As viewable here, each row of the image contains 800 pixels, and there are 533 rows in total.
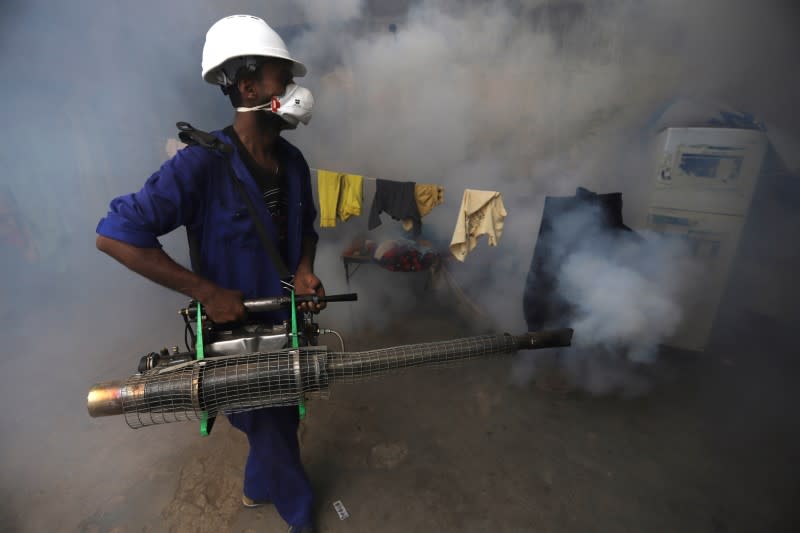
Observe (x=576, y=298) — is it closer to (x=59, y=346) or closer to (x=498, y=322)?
(x=498, y=322)

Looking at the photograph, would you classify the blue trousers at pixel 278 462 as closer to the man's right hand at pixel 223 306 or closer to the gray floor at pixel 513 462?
the gray floor at pixel 513 462

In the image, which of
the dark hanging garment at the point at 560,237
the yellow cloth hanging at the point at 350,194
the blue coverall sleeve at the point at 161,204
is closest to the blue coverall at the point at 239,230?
the blue coverall sleeve at the point at 161,204

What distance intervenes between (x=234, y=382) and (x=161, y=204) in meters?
0.85

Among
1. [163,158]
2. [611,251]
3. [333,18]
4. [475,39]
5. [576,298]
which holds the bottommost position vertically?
[576,298]

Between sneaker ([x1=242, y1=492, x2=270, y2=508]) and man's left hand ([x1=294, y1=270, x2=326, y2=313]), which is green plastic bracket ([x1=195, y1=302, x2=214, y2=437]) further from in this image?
sneaker ([x1=242, y1=492, x2=270, y2=508])

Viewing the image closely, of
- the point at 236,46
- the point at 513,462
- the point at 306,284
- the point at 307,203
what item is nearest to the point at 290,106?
the point at 236,46

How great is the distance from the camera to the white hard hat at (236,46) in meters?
1.56

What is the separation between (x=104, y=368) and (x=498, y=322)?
543cm

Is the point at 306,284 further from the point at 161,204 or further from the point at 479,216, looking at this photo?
the point at 479,216

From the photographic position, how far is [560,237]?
11.4 ft

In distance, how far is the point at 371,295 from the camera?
5641mm

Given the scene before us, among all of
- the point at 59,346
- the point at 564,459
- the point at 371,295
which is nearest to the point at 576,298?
the point at 564,459

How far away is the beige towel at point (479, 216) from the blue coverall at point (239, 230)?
1.97 m

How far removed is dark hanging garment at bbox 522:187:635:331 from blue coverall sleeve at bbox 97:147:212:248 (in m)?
3.22
